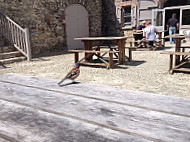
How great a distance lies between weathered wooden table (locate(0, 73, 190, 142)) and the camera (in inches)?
29.5

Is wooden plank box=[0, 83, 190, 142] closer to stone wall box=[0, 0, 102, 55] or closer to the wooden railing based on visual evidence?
the wooden railing

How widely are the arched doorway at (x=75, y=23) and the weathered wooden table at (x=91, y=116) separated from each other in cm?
964

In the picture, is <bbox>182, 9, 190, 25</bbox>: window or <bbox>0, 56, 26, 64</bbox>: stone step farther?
<bbox>182, 9, 190, 25</bbox>: window

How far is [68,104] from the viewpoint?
3.51 ft

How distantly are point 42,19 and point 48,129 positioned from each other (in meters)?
9.13

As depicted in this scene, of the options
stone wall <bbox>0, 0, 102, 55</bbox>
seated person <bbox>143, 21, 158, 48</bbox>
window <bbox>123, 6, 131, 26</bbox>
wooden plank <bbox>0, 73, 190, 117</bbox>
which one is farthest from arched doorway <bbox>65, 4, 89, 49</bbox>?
wooden plank <bbox>0, 73, 190, 117</bbox>

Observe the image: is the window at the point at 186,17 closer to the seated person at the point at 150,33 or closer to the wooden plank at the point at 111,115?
the seated person at the point at 150,33

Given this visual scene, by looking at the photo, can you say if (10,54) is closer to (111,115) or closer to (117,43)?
(117,43)

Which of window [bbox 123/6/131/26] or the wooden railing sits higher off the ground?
window [bbox 123/6/131/26]

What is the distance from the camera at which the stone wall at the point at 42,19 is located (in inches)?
320

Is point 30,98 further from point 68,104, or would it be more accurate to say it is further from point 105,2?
point 105,2

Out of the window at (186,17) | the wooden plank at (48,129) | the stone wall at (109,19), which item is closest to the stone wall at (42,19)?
the stone wall at (109,19)

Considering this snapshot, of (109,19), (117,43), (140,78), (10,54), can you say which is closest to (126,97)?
(140,78)

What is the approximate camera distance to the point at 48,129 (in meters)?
0.81
